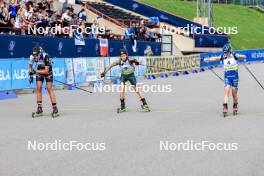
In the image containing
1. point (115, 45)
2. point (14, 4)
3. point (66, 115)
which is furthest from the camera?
point (115, 45)

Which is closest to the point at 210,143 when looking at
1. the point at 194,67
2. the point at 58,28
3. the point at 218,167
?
the point at 218,167

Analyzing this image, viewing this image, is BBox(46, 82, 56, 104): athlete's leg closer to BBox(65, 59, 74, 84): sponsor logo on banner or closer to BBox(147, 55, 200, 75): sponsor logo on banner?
BBox(65, 59, 74, 84): sponsor logo on banner

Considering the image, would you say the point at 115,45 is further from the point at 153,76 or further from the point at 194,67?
the point at 194,67

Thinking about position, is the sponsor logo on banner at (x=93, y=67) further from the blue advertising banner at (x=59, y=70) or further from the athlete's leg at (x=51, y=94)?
the athlete's leg at (x=51, y=94)

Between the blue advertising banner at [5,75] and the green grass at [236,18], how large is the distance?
43.3m

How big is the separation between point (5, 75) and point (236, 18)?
57089mm

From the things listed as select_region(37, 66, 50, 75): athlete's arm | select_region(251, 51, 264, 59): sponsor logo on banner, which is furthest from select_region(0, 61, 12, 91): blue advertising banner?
select_region(251, 51, 264, 59): sponsor logo on banner

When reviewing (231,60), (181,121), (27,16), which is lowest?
(181,121)

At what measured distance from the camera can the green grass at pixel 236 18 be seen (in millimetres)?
65188

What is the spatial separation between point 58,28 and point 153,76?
8.20 m

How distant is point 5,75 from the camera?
808 inches

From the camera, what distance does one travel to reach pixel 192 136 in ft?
35.3

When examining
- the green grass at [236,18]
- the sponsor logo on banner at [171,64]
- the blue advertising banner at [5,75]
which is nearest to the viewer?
the blue advertising banner at [5,75]

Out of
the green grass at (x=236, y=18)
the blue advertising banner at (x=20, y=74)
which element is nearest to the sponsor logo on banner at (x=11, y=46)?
the blue advertising banner at (x=20, y=74)
